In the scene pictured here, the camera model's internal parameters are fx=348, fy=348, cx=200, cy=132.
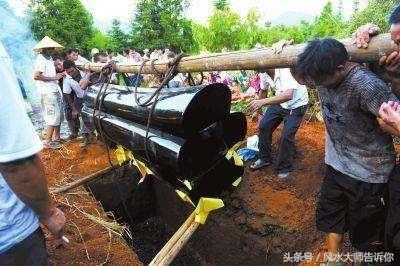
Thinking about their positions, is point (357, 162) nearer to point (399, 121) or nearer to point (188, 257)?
point (399, 121)

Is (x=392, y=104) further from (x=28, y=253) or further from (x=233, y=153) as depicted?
Result: (x=28, y=253)

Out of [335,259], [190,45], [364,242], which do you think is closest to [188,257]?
[335,259]

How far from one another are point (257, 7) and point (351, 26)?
16.3 m

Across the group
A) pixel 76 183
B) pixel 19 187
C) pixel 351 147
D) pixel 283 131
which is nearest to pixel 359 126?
pixel 351 147

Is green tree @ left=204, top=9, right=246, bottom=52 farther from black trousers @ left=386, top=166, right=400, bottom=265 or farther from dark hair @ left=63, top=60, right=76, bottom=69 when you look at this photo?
black trousers @ left=386, top=166, right=400, bottom=265

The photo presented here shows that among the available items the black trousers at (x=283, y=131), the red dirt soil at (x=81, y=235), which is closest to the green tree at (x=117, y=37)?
the red dirt soil at (x=81, y=235)

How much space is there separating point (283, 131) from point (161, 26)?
2517 cm

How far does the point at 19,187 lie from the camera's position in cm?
131

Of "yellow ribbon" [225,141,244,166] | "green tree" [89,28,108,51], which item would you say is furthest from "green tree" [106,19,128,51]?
"yellow ribbon" [225,141,244,166]

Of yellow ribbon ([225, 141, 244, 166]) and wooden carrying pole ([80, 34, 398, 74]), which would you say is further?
yellow ribbon ([225, 141, 244, 166])

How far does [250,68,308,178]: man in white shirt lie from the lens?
4.23 meters

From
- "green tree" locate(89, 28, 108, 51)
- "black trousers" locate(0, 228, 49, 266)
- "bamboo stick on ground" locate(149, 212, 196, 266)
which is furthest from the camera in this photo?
"green tree" locate(89, 28, 108, 51)

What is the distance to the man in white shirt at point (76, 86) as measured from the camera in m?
6.35

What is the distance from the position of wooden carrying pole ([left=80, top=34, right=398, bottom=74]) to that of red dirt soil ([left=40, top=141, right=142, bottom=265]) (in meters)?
1.68
